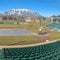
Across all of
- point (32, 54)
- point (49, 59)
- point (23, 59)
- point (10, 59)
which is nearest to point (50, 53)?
point (49, 59)

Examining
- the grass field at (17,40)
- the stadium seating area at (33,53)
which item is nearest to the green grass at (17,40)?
the grass field at (17,40)

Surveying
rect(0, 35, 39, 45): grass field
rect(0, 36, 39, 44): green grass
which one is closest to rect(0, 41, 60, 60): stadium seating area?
rect(0, 35, 39, 45): grass field

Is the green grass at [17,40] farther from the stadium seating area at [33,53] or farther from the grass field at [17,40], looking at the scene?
the stadium seating area at [33,53]

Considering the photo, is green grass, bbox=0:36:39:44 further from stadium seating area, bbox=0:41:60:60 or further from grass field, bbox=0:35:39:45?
stadium seating area, bbox=0:41:60:60

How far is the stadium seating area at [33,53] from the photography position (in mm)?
4302

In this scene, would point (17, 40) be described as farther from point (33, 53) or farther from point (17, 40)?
point (33, 53)

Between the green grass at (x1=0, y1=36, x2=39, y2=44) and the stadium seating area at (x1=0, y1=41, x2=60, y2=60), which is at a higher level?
the stadium seating area at (x1=0, y1=41, x2=60, y2=60)

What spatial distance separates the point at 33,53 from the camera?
4.57 meters

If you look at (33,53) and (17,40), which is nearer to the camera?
(33,53)

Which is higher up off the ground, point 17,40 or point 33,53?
point 33,53

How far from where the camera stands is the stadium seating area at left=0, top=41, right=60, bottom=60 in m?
4.30

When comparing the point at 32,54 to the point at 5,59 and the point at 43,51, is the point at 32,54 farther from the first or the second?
the point at 5,59

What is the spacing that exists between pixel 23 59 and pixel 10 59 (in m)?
0.36

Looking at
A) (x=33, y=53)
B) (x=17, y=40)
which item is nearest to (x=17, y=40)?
(x=17, y=40)
